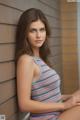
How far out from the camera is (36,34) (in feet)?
5.94

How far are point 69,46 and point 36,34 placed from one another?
0.76 meters

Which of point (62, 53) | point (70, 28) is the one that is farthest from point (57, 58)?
point (70, 28)

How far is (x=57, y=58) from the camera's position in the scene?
2.61 metres

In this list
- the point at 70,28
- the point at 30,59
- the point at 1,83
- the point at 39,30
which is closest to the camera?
the point at 1,83

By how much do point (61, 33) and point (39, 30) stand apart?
753 millimetres

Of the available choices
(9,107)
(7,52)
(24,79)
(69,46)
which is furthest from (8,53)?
(69,46)

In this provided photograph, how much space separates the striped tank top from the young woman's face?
91 mm

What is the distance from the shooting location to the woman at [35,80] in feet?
5.49

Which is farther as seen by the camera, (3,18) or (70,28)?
(70,28)

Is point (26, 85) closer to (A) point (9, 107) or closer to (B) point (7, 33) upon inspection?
(A) point (9, 107)

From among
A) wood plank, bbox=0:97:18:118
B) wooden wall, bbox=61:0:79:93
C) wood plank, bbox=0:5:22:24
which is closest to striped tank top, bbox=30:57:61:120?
wood plank, bbox=0:97:18:118

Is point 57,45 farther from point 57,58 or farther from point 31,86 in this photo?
point 31,86

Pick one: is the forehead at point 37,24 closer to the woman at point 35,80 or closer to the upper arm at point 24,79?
the woman at point 35,80

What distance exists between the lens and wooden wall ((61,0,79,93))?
248 cm
